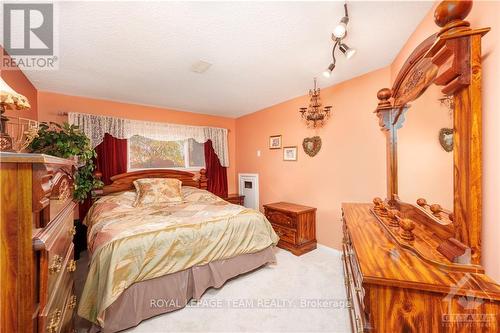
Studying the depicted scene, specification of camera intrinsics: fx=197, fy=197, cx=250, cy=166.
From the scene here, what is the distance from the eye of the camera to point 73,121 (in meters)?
2.92

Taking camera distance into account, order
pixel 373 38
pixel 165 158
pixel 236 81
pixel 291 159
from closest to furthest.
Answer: pixel 373 38
pixel 236 81
pixel 291 159
pixel 165 158

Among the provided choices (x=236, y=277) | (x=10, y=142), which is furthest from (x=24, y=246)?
(x=236, y=277)

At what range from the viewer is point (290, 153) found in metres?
3.41

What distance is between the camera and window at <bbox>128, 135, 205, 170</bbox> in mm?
3561

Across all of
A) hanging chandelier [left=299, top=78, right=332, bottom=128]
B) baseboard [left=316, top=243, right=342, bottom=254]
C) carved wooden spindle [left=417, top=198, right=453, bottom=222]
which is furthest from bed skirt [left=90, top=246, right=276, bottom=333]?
hanging chandelier [left=299, top=78, right=332, bottom=128]

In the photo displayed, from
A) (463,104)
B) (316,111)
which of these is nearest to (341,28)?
(463,104)

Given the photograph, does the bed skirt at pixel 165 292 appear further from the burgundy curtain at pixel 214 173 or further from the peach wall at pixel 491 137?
the burgundy curtain at pixel 214 173

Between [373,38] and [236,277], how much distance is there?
2.75 meters

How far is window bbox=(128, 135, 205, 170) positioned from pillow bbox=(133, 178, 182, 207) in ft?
1.71

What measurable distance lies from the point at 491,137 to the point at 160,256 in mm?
2223

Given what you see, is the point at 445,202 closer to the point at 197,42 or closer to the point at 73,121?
the point at 197,42

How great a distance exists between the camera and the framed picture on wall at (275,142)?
361 cm

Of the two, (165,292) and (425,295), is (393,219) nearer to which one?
(425,295)

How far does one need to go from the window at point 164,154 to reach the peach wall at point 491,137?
12.9 ft
